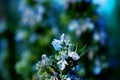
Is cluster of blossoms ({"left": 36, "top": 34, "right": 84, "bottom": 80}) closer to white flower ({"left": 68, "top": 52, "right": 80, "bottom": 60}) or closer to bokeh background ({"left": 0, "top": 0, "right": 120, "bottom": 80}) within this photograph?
white flower ({"left": 68, "top": 52, "right": 80, "bottom": 60})

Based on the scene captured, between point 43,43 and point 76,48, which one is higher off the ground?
→ point 43,43

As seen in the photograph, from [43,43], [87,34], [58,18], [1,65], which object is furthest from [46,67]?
[1,65]

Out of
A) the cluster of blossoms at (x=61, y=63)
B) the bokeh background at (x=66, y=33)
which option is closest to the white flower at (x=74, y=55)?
the cluster of blossoms at (x=61, y=63)

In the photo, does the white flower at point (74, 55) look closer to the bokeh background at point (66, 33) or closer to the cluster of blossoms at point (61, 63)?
the cluster of blossoms at point (61, 63)

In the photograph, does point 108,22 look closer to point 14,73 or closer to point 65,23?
point 65,23

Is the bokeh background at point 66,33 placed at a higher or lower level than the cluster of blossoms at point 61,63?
higher

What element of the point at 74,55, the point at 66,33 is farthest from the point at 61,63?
the point at 66,33
